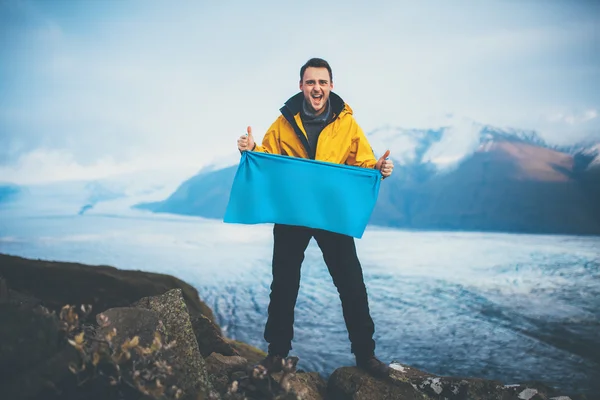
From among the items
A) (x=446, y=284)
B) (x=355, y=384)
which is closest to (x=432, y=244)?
(x=446, y=284)

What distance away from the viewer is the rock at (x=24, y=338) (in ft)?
8.23

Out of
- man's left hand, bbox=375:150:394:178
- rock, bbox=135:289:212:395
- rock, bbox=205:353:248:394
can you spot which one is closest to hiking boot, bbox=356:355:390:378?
rock, bbox=205:353:248:394

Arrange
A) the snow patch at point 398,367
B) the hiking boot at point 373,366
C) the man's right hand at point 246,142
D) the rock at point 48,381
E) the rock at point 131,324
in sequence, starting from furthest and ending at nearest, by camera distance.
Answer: the snow patch at point 398,367 → the man's right hand at point 246,142 → the hiking boot at point 373,366 → the rock at point 131,324 → the rock at point 48,381

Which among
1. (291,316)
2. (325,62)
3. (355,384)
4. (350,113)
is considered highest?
(325,62)

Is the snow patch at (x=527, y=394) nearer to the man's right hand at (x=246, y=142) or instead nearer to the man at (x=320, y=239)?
the man at (x=320, y=239)

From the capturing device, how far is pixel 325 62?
12.9 ft

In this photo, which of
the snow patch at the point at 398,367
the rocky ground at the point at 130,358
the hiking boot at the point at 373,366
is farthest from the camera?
the snow patch at the point at 398,367

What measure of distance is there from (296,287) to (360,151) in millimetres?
1609

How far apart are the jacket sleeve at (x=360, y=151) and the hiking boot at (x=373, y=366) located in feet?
6.75

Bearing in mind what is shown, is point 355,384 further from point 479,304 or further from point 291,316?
point 479,304

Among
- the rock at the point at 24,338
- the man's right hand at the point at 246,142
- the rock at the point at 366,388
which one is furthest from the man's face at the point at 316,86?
the rock at the point at 24,338

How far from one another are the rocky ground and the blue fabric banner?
1.31 meters

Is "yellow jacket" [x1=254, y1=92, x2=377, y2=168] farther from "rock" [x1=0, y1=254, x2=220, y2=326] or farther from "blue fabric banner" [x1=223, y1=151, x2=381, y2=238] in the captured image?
"rock" [x1=0, y1=254, x2=220, y2=326]

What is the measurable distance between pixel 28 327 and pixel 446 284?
16.2m
